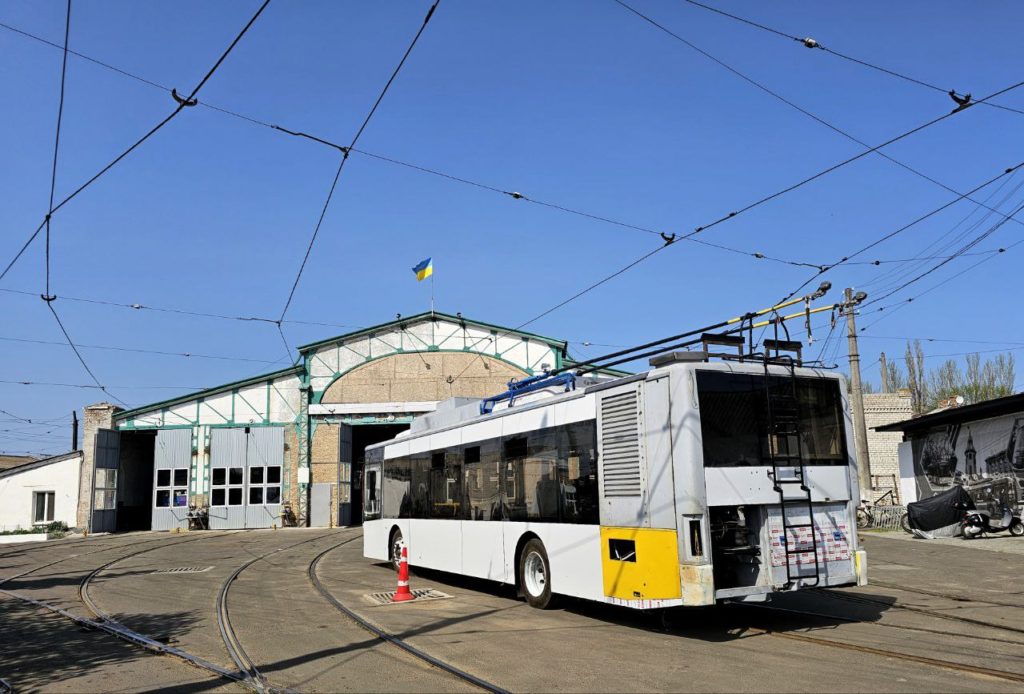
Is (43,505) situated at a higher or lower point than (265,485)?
lower

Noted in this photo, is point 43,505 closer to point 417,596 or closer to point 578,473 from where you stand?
point 417,596

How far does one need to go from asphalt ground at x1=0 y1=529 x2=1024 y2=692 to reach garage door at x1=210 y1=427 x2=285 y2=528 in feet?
70.3

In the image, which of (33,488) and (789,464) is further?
(33,488)

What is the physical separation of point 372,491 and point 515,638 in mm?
10009

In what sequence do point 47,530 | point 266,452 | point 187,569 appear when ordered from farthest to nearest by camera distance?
1. point 266,452
2. point 47,530
3. point 187,569

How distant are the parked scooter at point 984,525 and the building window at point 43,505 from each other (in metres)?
39.2

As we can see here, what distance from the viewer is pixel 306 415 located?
126 feet

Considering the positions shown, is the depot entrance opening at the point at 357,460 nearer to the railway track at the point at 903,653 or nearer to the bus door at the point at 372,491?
the bus door at the point at 372,491

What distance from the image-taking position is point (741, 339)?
33.4 feet

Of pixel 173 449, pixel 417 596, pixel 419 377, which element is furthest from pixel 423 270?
pixel 417 596

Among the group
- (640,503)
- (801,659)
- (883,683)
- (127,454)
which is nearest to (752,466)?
(640,503)

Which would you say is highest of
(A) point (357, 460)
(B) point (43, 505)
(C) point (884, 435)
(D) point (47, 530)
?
(C) point (884, 435)

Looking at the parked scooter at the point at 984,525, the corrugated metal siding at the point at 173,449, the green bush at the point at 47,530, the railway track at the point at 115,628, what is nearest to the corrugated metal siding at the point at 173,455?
the corrugated metal siding at the point at 173,449

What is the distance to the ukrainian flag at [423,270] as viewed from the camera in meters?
36.2
